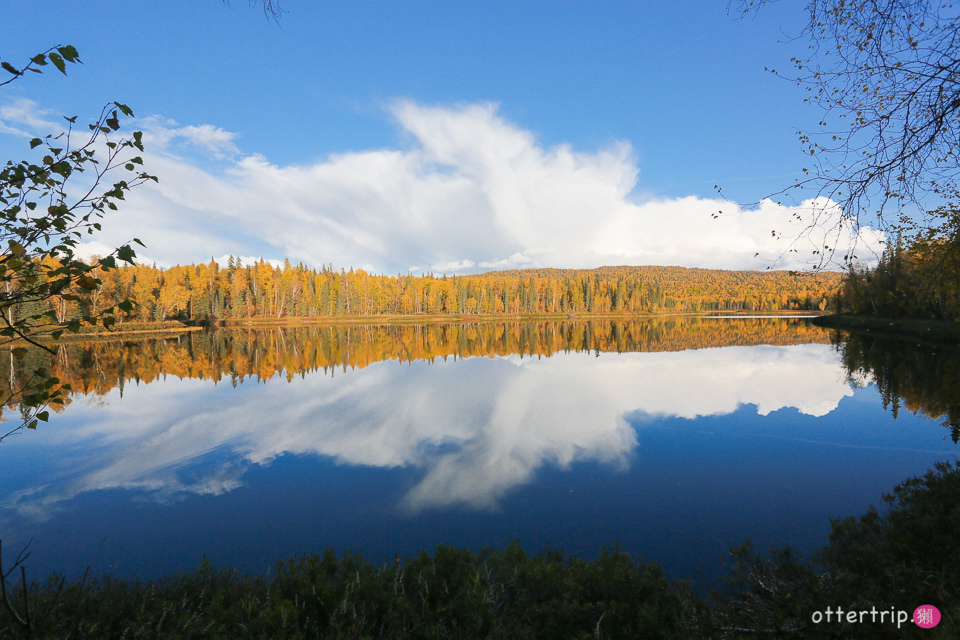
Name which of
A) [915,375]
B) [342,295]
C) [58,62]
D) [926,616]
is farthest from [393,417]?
[342,295]

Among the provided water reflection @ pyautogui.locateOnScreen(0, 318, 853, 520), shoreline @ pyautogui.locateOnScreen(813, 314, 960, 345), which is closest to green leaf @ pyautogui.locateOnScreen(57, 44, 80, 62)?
water reflection @ pyautogui.locateOnScreen(0, 318, 853, 520)

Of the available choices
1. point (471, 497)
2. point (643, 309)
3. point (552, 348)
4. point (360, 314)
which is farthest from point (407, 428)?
point (643, 309)

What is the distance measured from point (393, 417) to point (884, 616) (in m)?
15.2

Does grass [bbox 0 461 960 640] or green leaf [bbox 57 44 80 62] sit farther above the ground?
green leaf [bbox 57 44 80 62]

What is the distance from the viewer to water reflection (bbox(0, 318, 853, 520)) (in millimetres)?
11477

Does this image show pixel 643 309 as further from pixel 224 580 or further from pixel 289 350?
pixel 224 580

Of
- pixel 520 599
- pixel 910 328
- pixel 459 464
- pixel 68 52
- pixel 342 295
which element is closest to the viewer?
pixel 68 52

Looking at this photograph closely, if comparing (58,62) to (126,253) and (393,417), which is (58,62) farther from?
(393,417)

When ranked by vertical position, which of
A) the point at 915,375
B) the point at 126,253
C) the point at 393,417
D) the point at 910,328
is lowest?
the point at 393,417

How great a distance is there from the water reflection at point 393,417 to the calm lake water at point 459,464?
102 mm

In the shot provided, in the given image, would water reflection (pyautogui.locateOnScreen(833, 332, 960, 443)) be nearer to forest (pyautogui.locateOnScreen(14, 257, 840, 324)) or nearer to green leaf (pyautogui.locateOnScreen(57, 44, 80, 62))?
green leaf (pyautogui.locateOnScreen(57, 44, 80, 62))

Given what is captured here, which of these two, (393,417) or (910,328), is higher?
(910,328)

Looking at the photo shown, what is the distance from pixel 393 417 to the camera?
17578 millimetres

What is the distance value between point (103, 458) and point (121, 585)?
1033 cm
